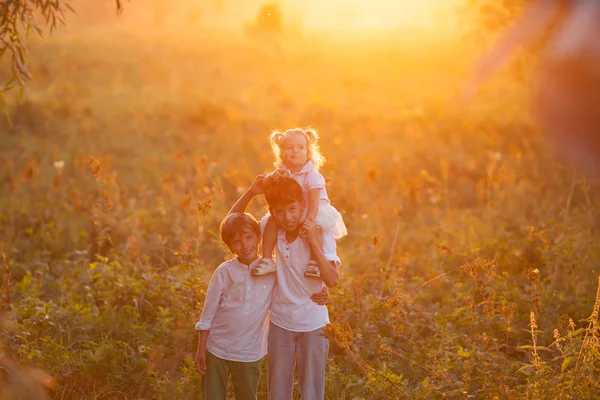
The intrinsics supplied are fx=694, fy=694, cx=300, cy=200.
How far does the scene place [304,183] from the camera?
4.14 metres

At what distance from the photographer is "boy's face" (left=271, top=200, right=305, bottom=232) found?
3.84 metres

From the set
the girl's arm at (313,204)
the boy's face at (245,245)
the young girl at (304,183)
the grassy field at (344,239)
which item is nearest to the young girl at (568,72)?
the grassy field at (344,239)

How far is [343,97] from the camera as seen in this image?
19.2m

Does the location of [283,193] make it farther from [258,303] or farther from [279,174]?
[258,303]

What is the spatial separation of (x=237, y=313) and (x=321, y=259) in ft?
1.93

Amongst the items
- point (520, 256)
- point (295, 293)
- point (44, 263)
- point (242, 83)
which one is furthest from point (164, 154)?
point (242, 83)

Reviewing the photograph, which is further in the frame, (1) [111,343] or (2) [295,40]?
(2) [295,40]

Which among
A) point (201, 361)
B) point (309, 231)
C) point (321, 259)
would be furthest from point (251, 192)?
point (201, 361)

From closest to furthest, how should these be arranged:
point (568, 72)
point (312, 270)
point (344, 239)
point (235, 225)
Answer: point (312, 270) < point (235, 225) < point (344, 239) < point (568, 72)

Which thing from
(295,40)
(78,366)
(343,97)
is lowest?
(78,366)

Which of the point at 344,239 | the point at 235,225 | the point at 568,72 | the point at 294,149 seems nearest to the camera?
the point at 235,225

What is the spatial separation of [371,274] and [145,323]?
2.07m

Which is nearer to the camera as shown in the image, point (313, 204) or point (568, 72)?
point (313, 204)

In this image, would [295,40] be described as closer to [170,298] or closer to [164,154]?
[164,154]
